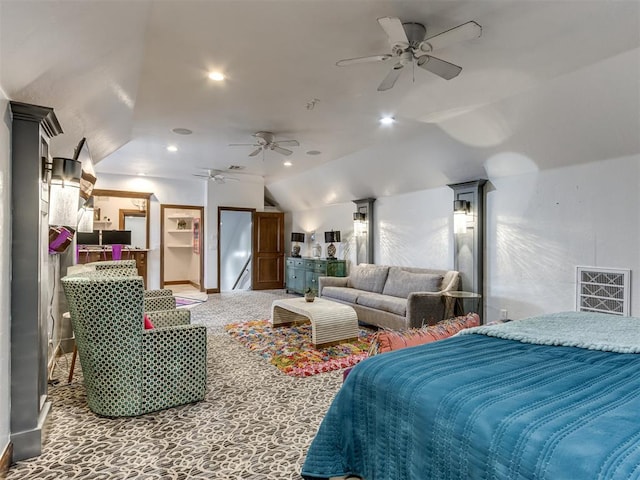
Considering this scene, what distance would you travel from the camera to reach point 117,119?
396cm

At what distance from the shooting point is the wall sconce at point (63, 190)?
2383mm

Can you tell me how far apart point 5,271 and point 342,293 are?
4.55 meters

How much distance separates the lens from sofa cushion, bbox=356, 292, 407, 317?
4738 mm

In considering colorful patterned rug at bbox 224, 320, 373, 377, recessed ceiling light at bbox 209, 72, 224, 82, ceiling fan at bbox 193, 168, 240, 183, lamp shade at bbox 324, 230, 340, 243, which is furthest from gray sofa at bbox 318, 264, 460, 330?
ceiling fan at bbox 193, 168, 240, 183

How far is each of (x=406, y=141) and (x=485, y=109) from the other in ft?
4.57

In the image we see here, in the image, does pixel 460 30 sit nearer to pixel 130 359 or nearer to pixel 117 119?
pixel 130 359

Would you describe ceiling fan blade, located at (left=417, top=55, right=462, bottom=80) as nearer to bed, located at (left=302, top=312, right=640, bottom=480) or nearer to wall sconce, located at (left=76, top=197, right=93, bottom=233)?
bed, located at (left=302, top=312, right=640, bottom=480)

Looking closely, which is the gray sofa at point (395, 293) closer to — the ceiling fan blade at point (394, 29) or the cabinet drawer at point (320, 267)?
the cabinet drawer at point (320, 267)

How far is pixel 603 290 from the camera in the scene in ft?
12.3

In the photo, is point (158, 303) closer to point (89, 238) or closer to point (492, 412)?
point (492, 412)

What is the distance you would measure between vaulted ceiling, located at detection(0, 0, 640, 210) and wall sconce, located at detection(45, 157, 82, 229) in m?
0.42

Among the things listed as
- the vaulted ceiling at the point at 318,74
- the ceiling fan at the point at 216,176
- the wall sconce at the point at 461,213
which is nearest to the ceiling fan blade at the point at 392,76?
the vaulted ceiling at the point at 318,74

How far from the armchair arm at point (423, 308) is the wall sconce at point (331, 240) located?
3.45 m

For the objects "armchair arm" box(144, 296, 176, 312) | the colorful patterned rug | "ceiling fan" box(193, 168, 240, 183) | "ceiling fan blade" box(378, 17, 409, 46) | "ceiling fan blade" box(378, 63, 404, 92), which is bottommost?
the colorful patterned rug
